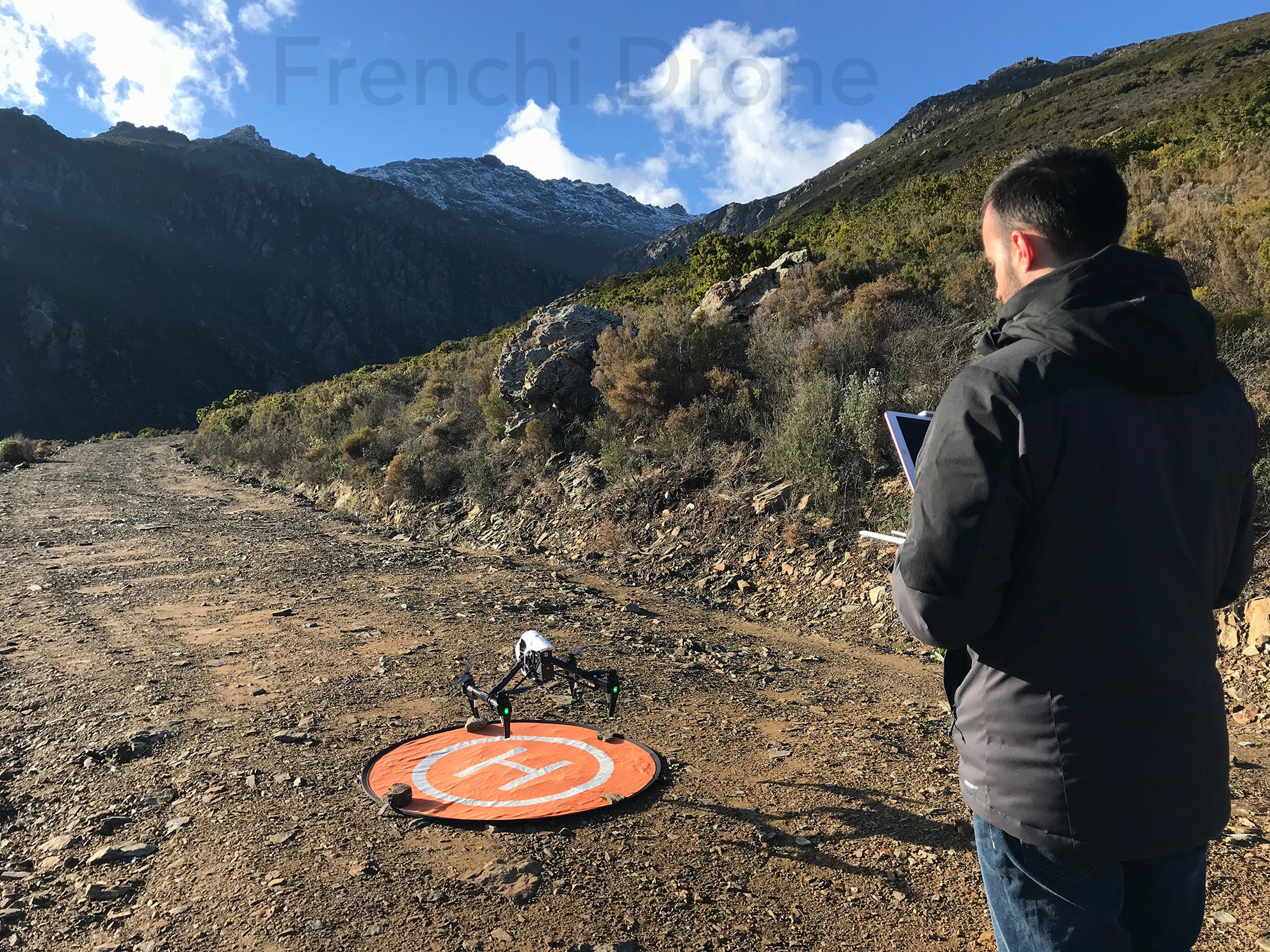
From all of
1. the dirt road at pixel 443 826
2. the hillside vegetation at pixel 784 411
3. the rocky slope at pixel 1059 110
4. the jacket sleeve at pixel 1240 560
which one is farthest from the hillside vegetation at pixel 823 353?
the rocky slope at pixel 1059 110

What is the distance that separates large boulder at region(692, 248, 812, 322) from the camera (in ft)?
43.8

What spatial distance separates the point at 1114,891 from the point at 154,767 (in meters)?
3.96

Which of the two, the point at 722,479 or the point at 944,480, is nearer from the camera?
the point at 944,480

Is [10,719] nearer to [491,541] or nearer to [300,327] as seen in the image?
[491,541]

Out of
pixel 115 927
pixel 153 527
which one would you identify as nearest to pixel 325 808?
pixel 115 927

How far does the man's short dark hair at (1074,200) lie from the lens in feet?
4.63

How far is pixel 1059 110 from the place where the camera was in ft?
111

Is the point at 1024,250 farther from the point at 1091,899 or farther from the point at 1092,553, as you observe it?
the point at 1091,899

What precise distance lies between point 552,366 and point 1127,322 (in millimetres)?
12259

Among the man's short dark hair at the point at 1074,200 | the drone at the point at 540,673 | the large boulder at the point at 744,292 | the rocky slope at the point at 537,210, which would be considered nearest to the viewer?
the man's short dark hair at the point at 1074,200

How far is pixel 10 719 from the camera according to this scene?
4.54 m

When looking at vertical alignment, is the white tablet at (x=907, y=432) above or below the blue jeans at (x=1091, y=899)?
above

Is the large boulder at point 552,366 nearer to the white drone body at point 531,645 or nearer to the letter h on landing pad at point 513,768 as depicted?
the letter h on landing pad at point 513,768

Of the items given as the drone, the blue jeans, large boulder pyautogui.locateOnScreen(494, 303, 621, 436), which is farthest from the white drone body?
large boulder pyautogui.locateOnScreen(494, 303, 621, 436)
